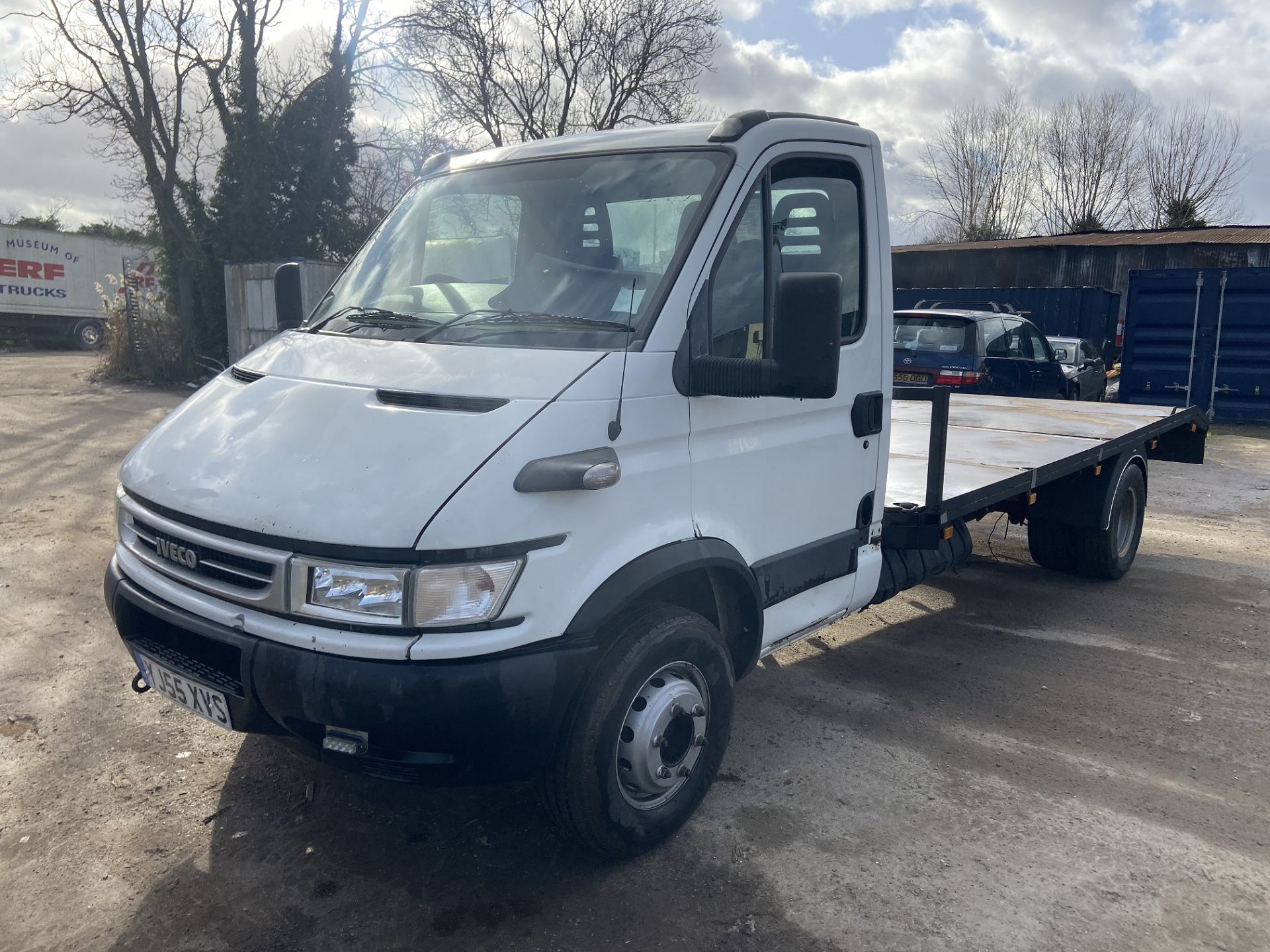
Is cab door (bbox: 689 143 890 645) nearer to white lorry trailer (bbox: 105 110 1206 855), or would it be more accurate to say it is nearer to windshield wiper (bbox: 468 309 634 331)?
white lorry trailer (bbox: 105 110 1206 855)

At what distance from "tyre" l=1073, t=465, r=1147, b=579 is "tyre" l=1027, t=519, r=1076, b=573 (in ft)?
0.19

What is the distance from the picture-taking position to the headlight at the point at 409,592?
8.56ft

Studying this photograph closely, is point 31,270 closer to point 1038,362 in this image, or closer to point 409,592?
point 1038,362

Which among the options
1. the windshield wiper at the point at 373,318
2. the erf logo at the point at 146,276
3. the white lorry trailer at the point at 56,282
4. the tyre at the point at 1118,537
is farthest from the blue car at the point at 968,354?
the white lorry trailer at the point at 56,282

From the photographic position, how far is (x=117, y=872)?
10.4 feet

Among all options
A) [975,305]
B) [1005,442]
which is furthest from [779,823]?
[975,305]

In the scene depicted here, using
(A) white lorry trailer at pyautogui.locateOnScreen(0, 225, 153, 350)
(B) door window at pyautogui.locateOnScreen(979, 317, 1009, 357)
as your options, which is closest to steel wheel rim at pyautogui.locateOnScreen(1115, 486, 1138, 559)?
(B) door window at pyautogui.locateOnScreen(979, 317, 1009, 357)

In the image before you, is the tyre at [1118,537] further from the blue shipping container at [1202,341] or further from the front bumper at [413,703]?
the blue shipping container at [1202,341]

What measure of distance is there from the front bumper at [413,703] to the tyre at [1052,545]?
4845 mm

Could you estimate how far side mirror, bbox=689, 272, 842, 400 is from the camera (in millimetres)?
2844

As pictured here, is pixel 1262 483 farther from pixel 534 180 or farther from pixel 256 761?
pixel 256 761

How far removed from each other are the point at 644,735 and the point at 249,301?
15852 mm

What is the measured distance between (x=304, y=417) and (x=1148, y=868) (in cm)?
312

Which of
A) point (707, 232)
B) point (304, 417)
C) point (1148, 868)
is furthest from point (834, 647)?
point (304, 417)
